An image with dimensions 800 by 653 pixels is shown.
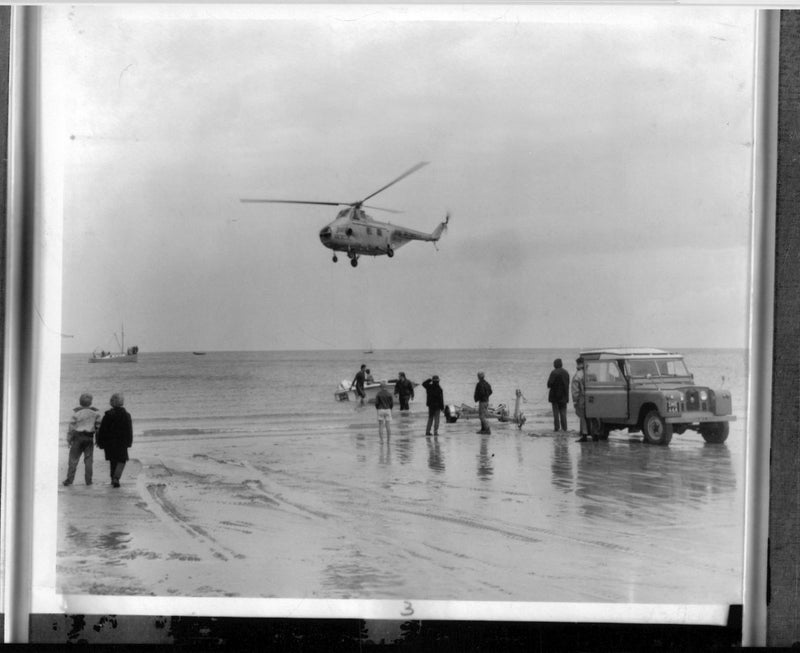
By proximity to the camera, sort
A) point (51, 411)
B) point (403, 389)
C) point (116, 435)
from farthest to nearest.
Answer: point (403, 389) → point (116, 435) → point (51, 411)

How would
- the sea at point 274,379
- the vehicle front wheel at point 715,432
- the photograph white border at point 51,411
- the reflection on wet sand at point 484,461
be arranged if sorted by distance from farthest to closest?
the reflection on wet sand at point 484,461 < the sea at point 274,379 < the vehicle front wheel at point 715,432 < the photograph white border at point 51,411

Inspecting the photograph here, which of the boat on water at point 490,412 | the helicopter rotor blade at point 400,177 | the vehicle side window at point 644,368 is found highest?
the helicopter rotor blade at point 400,177

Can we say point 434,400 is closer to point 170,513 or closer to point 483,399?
point 483,399

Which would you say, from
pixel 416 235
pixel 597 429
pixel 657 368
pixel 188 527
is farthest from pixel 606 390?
pixel 188 527

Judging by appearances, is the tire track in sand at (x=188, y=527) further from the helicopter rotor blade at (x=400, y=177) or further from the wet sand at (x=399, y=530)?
the helicopter rotor blade at (x=400, y=177)

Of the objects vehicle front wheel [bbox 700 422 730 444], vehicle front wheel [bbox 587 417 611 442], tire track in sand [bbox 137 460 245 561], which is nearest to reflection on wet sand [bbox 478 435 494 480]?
vehicle front wheel [bbox 587 417 611 442]

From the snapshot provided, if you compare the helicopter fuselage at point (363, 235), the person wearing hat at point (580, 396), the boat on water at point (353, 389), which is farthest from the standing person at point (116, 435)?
the person wearing hat at point (580, 396)

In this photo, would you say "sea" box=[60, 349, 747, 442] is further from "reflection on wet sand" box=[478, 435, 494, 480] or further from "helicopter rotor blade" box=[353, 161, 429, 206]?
"helicopter rotor blade" box=[353, 161, 429, 206]
